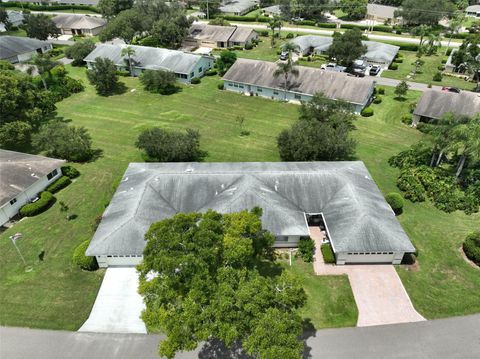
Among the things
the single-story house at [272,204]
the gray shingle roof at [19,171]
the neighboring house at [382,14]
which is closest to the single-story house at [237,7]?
the neighboring house at [382,14]

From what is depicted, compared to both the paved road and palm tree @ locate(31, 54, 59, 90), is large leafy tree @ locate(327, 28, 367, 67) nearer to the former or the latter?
palm tree @ locate(31, 54, 59, 90)

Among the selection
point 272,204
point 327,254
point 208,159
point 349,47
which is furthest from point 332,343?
point 349,47

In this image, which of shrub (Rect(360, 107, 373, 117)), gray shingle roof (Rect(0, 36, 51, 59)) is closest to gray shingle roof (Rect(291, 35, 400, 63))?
shrub (Rect(360, 107, 373, 117))

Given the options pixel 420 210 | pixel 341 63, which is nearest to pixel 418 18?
pixel 341 63

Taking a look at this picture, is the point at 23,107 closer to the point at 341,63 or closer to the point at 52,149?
the point at 52,149

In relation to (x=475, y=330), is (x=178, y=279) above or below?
above

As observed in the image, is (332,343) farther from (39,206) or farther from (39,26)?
(39,26)

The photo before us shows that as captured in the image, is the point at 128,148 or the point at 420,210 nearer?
the point at 420,210
